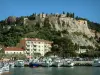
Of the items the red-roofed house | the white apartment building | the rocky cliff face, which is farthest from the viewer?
the rocky cliff face

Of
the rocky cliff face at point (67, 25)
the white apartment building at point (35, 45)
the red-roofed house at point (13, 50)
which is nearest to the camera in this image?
the red-roofed house at point (13, 50)

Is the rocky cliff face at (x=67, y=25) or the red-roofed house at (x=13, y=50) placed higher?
the rocky cliff face at (x=67, y=25)

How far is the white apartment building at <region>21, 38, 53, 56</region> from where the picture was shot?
351 feet

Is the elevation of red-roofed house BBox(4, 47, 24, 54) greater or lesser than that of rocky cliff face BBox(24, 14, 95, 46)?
→ lesser

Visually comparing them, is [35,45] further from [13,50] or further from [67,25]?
[67,25]

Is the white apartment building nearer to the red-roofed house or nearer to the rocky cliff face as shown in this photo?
the red-roofed house

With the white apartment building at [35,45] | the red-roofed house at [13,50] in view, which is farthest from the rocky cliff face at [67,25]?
the red-roofed house at [13,50]

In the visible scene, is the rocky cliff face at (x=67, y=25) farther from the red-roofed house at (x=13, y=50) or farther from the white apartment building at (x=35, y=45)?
the red-roofed house at (x=13, y=50)

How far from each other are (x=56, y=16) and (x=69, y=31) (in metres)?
8.73

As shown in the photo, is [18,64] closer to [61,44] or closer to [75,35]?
[61,44]

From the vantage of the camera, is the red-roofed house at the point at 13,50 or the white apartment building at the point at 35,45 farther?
the white apartment building at the point at 35,45

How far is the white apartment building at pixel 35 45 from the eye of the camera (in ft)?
351

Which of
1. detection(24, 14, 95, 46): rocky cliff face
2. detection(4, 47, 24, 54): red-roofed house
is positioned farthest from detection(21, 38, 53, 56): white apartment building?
detection(24, 14, 95, 46): rocky cliff face

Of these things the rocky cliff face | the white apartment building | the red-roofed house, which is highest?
the rocky cliff face
